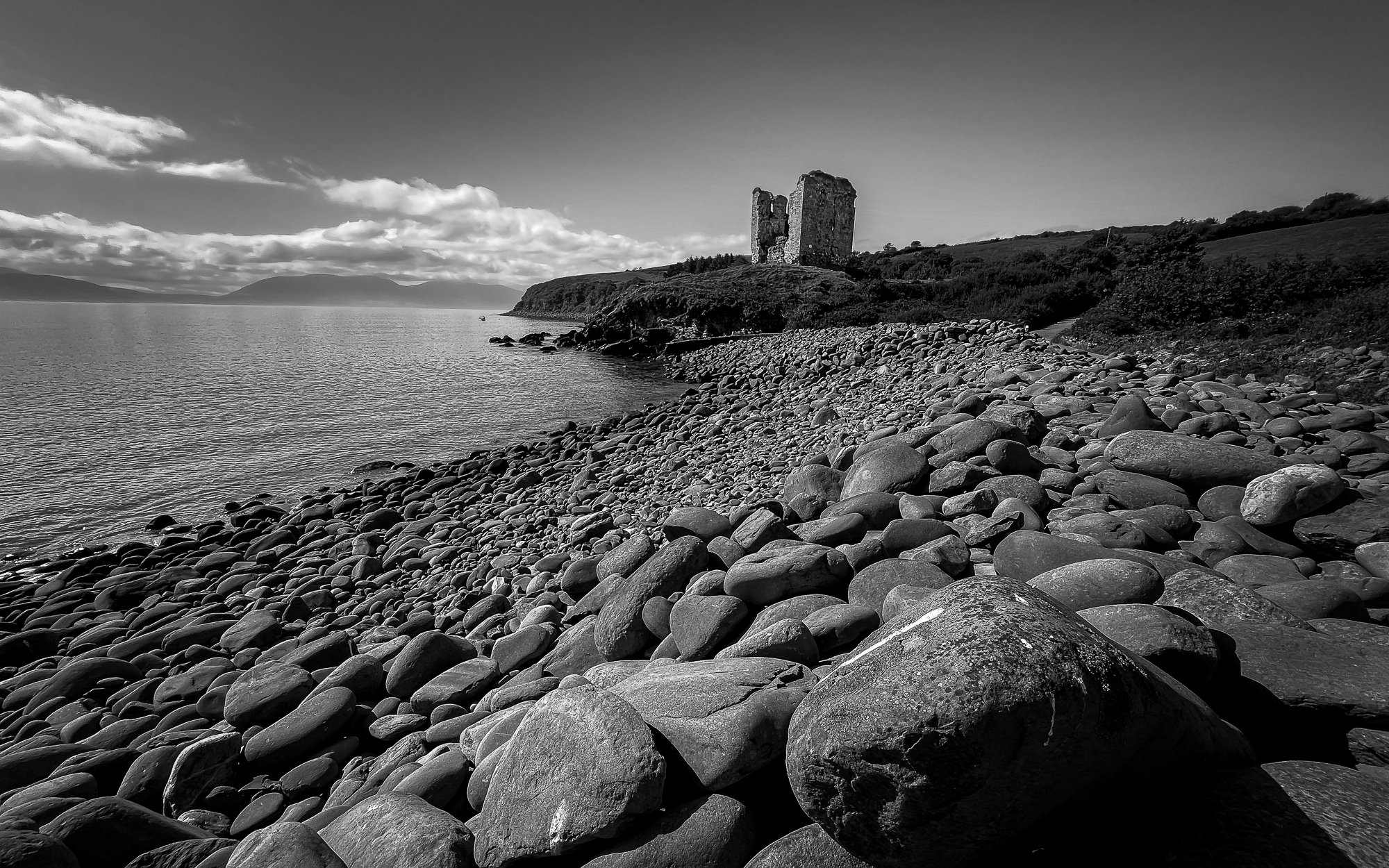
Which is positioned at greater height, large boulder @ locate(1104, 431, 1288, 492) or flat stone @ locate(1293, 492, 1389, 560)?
large boulder @ locate(1104, 431, 1288, 492)

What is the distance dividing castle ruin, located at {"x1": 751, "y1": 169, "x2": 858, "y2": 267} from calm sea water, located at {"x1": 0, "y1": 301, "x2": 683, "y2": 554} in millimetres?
31014

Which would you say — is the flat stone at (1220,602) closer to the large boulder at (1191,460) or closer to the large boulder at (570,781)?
the large boulder at (1191,460)

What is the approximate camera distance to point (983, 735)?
1.73 meters

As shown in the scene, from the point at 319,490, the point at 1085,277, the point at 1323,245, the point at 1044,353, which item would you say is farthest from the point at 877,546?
the point at 1323,245

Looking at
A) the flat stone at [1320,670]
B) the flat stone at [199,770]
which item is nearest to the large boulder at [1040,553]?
the flat stone at [1320,670]

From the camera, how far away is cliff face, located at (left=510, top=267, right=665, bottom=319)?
4850 inches

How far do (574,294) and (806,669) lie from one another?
460 ft

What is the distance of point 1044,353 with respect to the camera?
1336 centimetres

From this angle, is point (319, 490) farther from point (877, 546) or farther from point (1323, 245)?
point (1323, 245)

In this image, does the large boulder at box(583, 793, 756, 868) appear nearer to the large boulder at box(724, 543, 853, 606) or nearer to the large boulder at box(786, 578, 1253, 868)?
the large boulder at box(786, 578, 1253, 868)

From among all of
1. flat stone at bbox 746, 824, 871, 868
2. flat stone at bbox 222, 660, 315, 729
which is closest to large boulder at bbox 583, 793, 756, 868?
flat stone at bbox 746, 824, 871, 868

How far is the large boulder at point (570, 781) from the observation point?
244 cm

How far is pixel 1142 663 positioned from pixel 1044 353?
13.4 meters

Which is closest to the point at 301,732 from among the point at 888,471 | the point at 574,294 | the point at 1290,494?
the point at 888,471
